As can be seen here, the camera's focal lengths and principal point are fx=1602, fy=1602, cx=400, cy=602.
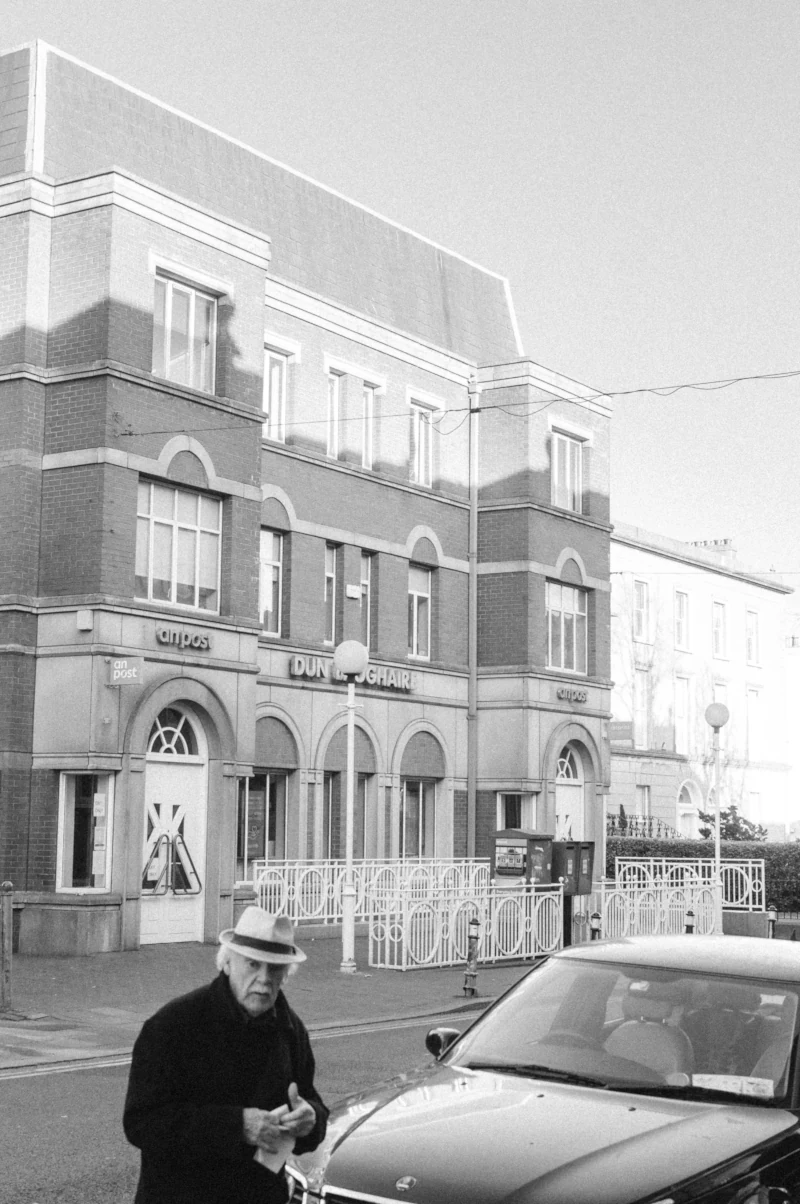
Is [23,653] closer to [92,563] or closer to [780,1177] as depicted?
[92,563]

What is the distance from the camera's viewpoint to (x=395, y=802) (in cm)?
2969

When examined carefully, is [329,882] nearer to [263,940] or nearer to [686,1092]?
[686,1092]

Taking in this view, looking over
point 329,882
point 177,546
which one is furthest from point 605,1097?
point 329,882

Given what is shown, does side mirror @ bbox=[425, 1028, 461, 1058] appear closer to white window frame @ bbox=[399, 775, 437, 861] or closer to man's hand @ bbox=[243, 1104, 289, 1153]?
man's hand @ bbox=[243, 1104, 289, 1153]

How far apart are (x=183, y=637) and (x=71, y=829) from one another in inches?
121

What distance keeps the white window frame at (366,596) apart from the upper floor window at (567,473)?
4950 mm

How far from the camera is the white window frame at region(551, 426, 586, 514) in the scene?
1294 inches

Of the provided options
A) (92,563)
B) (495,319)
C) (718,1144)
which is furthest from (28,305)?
(718,1144)

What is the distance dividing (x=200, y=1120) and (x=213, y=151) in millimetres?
26182

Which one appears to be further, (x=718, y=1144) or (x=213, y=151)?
(x=213, y=151)

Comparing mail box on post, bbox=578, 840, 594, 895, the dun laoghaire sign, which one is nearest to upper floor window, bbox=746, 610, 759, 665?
the dun laoghaire sign

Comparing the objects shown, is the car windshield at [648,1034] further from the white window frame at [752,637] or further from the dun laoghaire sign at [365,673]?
the white window frame at [752,637]

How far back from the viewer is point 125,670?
69.8 feet

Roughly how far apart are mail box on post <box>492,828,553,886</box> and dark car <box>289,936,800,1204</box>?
51.7ft
